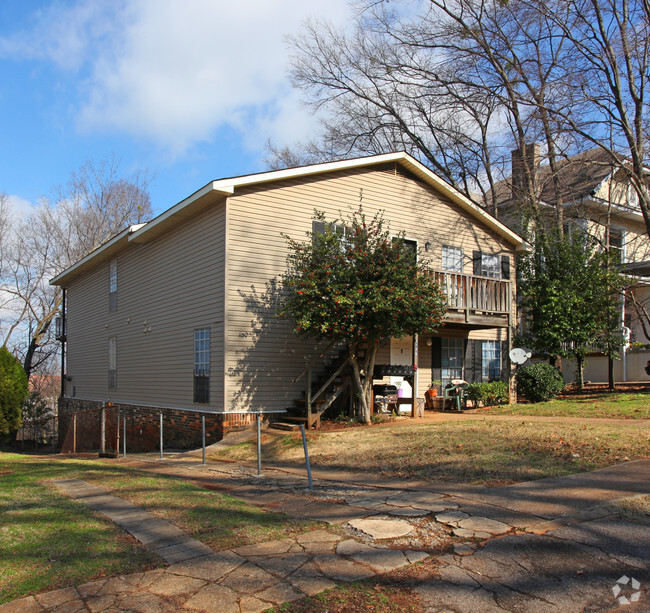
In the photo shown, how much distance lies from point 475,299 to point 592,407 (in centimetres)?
415

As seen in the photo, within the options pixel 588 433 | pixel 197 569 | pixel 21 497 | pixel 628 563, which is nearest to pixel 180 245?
pixel 21 497

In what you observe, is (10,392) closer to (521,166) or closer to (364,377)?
(364,377)

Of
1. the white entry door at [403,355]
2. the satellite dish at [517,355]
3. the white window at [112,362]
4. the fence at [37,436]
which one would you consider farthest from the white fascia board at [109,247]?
the satellite dish at [517,355]

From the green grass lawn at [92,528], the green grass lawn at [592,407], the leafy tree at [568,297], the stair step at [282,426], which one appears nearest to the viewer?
the green grass lawn at [92,528]

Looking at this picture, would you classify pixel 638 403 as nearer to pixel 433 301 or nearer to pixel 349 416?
pixel 433 301

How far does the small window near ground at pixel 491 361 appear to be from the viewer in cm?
1917

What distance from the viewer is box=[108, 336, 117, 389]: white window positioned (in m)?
20.7

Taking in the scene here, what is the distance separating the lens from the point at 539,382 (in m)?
17.6

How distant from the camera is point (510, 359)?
17.7m

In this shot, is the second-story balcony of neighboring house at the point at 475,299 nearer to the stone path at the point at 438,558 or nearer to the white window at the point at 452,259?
the white window at the point at 452,259

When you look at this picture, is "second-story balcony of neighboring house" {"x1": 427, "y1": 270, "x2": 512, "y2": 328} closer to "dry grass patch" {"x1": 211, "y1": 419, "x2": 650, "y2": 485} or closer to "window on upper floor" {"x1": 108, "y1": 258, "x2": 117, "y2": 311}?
"dry grass patch" {"x1": 211, "y1": 419, "x2": 650, "y2": 485}

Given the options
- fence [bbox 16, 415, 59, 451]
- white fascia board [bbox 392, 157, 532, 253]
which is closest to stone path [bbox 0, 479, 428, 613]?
white fascia board [bbox 392, 157, 532, 253]

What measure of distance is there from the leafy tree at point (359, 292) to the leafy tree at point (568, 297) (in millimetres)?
6638

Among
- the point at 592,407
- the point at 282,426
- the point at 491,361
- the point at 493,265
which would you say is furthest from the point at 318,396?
the point at 493,265
